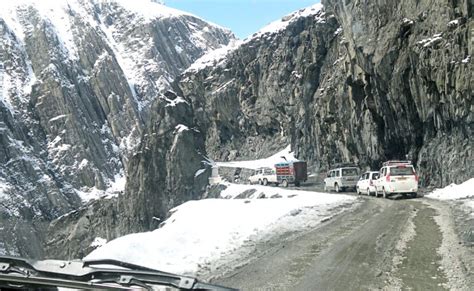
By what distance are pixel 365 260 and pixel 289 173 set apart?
42452 millimetres

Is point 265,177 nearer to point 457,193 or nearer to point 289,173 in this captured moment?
point 289,173

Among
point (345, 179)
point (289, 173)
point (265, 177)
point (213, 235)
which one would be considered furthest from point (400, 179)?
point (265, 177)

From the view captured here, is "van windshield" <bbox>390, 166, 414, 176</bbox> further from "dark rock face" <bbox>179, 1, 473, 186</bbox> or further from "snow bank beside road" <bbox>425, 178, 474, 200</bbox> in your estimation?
"dark rock face" <bbox>179, 1, 473, 186</bbox>

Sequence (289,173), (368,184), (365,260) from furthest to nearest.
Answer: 1. (289,173)
2. (368,184)
3. (365,260)

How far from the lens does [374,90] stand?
162 ft

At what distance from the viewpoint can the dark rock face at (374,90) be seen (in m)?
34.9

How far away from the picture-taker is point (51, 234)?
139 m

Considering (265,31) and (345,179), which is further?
(265,31)

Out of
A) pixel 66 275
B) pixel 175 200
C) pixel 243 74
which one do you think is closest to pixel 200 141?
pixel 175 200

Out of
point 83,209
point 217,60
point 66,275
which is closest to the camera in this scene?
point 66,275

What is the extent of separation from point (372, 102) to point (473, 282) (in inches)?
1726

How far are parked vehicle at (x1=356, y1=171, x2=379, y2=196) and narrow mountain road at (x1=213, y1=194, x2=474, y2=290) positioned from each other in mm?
14249

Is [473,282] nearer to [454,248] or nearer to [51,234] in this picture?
[454,248]

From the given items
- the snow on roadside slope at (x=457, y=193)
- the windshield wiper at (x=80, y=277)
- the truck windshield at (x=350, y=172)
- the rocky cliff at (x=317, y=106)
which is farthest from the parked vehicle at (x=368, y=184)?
the windshield wiper at (x=80, y=277)
